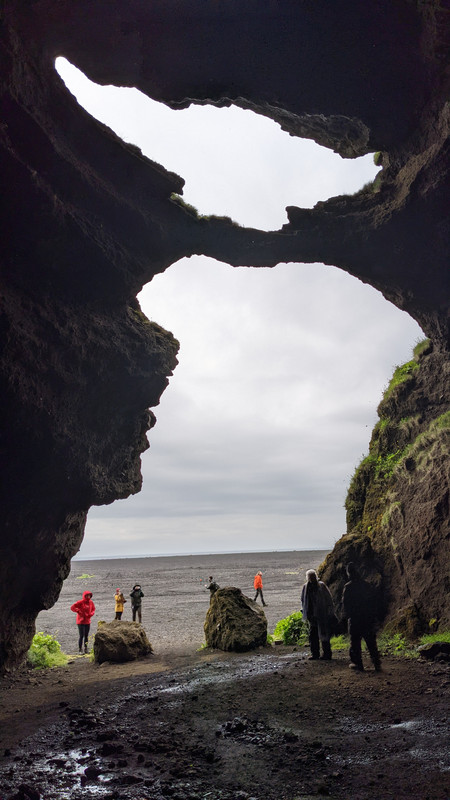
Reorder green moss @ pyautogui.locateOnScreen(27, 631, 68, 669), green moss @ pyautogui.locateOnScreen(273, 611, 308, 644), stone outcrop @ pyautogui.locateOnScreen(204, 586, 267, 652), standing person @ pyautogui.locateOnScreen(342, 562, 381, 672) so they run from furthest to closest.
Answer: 1. green moss @ pyautogui.locateOnScreen(273, 611, 308, 644)
2. green moss @ pyautogui.locateOnScreen(27, 631, 68, 669)
3. stone outcrop @ pyautogui.locateOnScreen(204, 586, 267, 652)
4. standing person @ pyautogui.locateOnScreen(342, 562, 381, 672)

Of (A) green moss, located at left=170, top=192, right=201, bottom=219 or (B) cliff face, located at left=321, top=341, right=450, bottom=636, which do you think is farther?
(A) green moss, located at left=170, top=192, right=201, bottom=219

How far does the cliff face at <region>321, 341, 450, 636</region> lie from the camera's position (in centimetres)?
1218

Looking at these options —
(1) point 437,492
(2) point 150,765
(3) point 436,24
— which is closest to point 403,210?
(3) point 436,24

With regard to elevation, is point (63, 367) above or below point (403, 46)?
below

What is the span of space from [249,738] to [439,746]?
2575 mm

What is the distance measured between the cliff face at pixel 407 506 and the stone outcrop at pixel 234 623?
2.62m

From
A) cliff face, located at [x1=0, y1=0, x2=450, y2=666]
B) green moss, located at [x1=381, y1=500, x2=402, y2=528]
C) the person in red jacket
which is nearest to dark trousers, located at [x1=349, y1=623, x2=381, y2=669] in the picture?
cliff face, located at [x1=0, y1=0, x2=450, y2=666]

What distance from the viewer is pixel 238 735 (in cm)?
684

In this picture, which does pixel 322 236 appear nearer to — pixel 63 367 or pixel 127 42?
pixel 127 42

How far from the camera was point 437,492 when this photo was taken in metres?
12.9

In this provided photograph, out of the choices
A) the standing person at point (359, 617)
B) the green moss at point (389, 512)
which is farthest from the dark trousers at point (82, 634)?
the green moss at point (389, 512)

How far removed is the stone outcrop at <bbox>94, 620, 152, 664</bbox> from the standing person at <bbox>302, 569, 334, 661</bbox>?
585 cm

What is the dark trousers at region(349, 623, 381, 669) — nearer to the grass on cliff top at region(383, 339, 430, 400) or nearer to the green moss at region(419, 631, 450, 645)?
the green moss at region(419, 631, 450, 645)

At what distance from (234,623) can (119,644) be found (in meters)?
3.57
